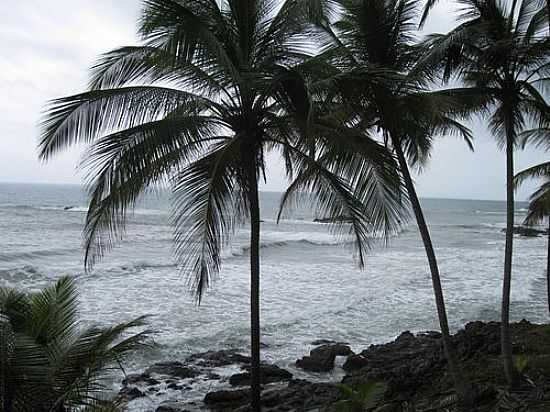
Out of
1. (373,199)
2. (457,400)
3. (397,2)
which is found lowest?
(457,400)

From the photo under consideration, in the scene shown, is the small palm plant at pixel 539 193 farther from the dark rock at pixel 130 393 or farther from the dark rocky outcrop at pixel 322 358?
the dark rock at pixel 130 393

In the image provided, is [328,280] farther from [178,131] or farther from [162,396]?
[178,131]

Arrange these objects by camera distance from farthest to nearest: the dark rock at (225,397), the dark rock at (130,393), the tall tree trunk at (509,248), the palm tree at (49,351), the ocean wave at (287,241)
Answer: the ocean wave at (287,241), the dark rock at (130,393), the dark rock at (225,397), the tall tree trunk at (509,248), the palm tree at (49,351)

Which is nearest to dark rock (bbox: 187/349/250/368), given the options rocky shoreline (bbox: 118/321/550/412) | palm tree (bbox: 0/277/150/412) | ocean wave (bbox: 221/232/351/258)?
rocky shoreline (bbox: 118/321/550/412)

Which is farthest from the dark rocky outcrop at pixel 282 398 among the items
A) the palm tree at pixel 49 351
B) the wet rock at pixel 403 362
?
the palm tree at pixel 49 351

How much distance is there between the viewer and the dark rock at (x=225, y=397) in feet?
29.4

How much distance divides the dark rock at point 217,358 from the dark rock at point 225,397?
7.14ft

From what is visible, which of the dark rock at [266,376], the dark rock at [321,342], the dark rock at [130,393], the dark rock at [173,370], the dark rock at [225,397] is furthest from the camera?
the dark rock at [321,342]

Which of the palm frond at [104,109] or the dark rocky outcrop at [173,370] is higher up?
the palm frond at [104,109]

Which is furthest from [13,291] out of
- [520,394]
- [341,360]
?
[341,360]

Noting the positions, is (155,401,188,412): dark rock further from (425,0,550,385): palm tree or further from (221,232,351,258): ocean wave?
(221,232,351,258): ocean wave

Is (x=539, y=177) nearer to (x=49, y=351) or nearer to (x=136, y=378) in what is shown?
(x=136, y=378)

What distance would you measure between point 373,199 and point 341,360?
5986 millimetres

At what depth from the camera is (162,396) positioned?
373 inches
